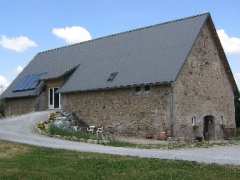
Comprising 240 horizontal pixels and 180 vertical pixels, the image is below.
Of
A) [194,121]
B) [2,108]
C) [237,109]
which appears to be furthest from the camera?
[2,108]

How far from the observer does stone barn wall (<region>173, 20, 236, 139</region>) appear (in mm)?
31141

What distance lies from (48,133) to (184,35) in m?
11.2

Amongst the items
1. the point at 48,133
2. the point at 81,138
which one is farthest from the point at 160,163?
the point at 48,133

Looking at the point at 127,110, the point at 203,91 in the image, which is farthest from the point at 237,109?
the point at 127,110

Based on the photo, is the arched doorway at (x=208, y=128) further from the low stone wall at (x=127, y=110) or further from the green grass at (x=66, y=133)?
the green grass at (x=66, y=133)

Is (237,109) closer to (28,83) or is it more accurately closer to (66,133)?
(66,133)

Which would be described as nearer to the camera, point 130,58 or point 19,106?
point 130,58

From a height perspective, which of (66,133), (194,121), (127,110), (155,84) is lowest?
(66,133)

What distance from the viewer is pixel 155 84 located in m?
30.5

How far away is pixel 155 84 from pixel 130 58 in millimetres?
5125

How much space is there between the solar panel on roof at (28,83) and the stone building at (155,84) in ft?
4.83

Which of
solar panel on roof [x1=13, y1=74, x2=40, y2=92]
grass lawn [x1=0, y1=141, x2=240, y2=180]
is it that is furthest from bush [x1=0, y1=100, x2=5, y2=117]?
grass lawn [x1=0, y1=141, x2=240, y2=180]

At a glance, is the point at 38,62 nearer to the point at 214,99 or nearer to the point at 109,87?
the point at 109,87

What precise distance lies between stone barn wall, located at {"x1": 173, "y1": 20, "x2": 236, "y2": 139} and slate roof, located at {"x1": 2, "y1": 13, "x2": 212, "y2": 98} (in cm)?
91
